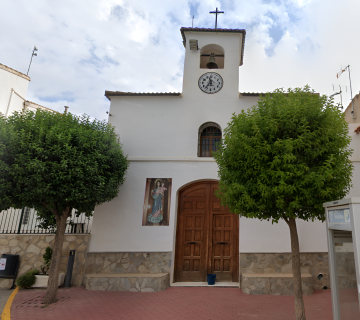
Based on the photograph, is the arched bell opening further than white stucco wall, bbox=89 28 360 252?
Yes

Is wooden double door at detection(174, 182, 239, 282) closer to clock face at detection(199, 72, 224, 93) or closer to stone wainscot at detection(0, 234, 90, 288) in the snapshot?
stone wainscot at detection(0, 234, 90, 288)

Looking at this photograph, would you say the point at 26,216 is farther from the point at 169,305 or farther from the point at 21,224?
the point at 169,305

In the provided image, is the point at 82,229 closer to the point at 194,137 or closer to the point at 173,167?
the point at 173,167

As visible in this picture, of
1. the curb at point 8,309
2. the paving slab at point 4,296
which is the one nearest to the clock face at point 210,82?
the curb at point 8,309

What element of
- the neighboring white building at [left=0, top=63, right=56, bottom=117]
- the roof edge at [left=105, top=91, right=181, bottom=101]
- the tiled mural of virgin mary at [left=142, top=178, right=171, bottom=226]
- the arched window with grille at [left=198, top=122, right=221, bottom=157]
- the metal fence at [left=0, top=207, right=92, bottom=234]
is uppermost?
the neighboring white building at [left=0, top=63, right=56, bottom=117]

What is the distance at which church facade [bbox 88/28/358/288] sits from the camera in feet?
29.8

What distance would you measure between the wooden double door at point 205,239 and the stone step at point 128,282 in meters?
1.11

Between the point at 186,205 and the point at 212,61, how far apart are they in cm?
631

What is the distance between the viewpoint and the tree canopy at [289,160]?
5.27m

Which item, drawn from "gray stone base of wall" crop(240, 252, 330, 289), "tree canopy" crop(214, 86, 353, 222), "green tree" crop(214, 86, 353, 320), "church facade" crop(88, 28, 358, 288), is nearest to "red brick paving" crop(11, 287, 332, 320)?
"gray stone base of wall" crop(240, 252, 330, 289)

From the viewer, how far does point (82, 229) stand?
1046cm

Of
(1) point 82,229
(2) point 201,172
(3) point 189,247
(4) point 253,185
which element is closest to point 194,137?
(2) point 201,172

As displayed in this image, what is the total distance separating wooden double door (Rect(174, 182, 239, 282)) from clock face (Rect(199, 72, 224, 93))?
12.5 ft

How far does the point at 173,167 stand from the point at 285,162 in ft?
17.2
